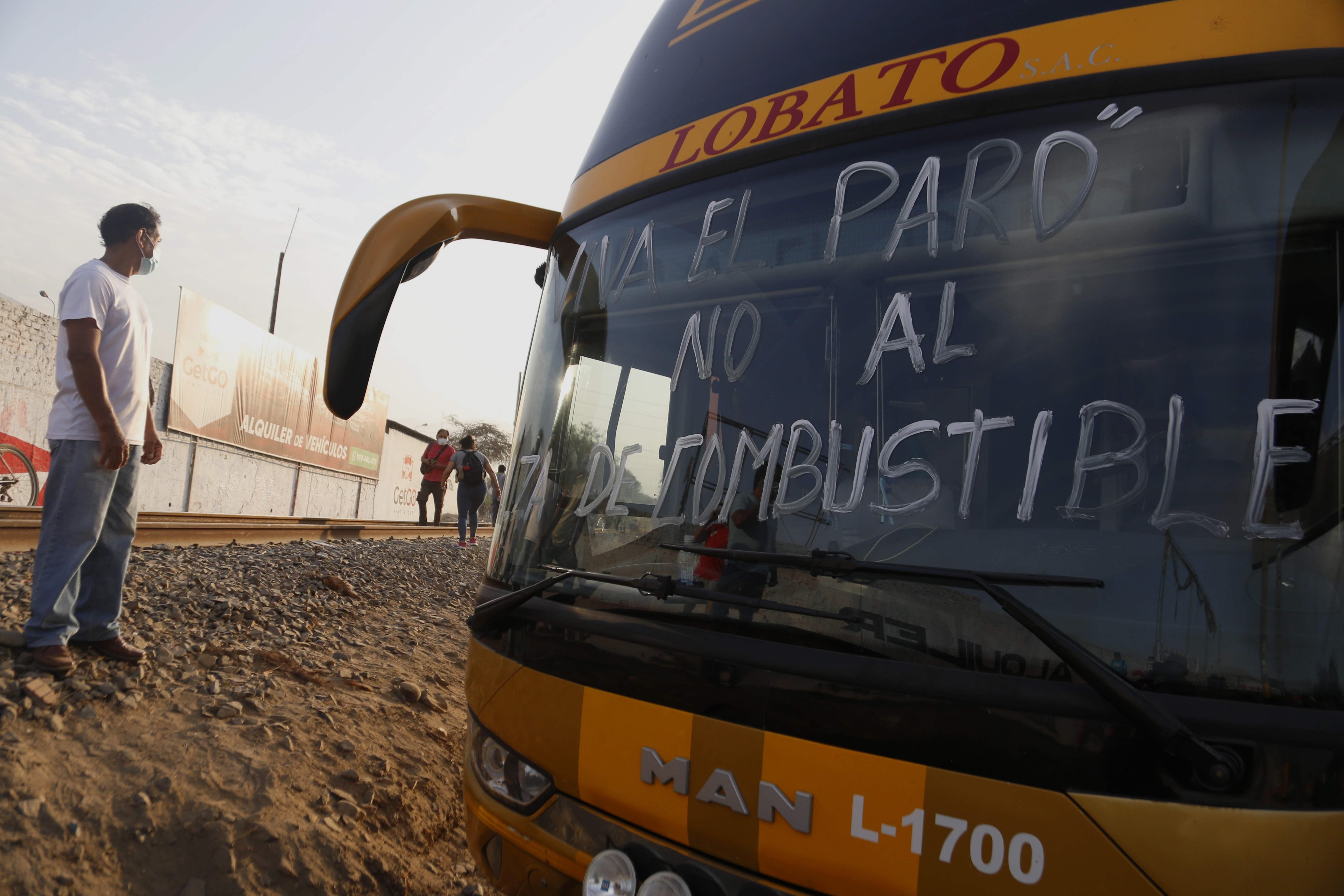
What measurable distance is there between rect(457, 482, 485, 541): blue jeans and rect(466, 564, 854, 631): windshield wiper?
10127 millimetres

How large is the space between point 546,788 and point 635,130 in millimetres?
1864

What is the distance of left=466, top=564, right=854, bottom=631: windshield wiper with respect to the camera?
1.63m

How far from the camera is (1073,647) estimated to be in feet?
4.42

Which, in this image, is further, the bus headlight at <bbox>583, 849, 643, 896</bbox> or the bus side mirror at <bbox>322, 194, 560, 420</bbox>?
the bus side mirror at <bbox>322, 194, 560, 420</bbox>

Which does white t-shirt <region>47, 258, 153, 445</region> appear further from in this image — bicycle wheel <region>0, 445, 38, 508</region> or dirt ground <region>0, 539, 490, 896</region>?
bicycle wheel <region>0, 445, 38, 508</region>

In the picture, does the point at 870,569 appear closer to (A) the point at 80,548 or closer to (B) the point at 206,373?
(A) the point at 80,548

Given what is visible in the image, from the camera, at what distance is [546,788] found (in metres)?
1.93

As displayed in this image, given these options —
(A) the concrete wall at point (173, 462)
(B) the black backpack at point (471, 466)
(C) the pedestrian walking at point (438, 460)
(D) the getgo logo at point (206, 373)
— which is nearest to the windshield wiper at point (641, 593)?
(B) the black backpack at point (471, 466)

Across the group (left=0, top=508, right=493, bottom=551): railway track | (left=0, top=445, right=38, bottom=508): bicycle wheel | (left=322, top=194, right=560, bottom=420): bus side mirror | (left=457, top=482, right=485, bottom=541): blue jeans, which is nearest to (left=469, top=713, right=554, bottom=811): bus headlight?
(left=322, top=194, right=560, bottom=420): bus side mirror

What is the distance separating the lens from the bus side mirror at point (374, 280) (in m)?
2.33

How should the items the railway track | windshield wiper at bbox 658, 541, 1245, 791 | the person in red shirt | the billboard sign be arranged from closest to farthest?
windshield wiper at bbox 658, 541, 1245, 791, the person in red shirt, the railway track, the billboard sign

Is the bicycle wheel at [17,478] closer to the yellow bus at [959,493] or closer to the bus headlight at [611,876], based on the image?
the yellow bus at [959,493]

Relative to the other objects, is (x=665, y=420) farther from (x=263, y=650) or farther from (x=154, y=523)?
(x=154, y=523)

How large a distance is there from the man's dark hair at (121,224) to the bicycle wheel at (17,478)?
38.9 feet
